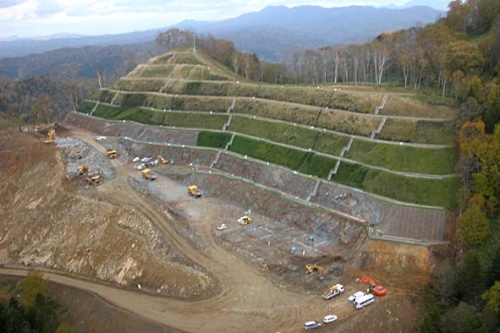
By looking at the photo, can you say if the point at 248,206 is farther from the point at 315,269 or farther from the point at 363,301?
the point at 363,301

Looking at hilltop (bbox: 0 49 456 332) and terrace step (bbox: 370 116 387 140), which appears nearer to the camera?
hilltop (bbox: 0 49 456 332)


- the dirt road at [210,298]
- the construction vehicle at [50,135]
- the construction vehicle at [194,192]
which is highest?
the construction vehicle at [50,135]

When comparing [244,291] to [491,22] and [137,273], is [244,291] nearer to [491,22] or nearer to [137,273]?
[137,273]

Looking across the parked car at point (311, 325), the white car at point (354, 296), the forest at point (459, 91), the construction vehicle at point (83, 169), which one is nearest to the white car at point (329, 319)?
the parked car at point (311, 325)

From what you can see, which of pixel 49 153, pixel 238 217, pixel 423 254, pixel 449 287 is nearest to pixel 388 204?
pixel 423 254

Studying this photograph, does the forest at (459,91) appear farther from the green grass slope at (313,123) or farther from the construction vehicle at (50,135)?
the construction vehicle at (50,135)

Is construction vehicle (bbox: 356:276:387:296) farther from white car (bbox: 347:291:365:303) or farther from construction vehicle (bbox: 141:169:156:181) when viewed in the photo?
construction vehicle (bbox: 141:169:156:181)

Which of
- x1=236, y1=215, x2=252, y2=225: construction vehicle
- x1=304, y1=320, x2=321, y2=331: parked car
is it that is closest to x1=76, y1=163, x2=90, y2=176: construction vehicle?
x1=236, y1=215, x2=252, y2=225: construction vehicle

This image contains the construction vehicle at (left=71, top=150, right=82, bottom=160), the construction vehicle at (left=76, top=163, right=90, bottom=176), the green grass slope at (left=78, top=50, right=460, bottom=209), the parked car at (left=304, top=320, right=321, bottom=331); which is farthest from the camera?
the construction vehicle at (left=71, top=150, right=82, bottom=160)
